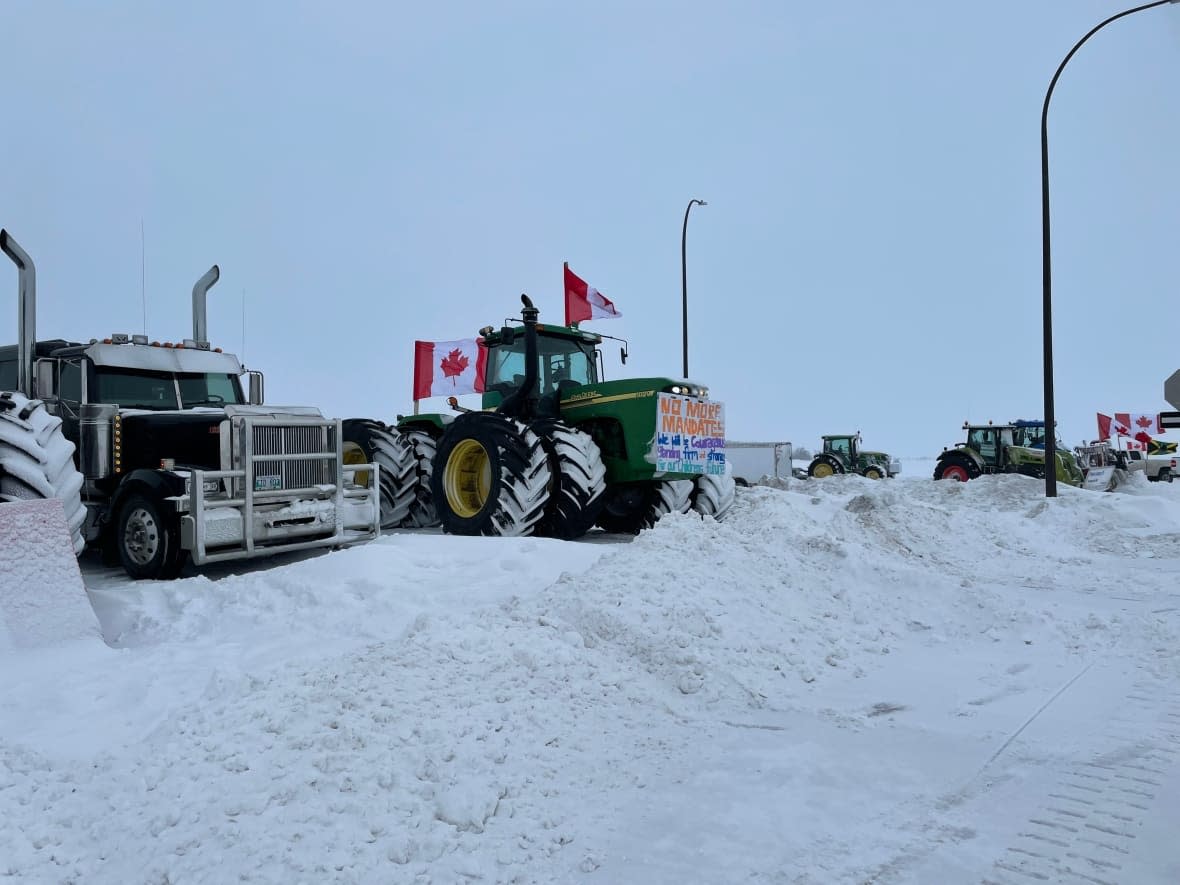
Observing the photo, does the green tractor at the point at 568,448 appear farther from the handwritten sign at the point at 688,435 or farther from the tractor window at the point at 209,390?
the tractor window at the point at 209,390

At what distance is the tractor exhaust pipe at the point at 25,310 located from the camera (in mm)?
7818

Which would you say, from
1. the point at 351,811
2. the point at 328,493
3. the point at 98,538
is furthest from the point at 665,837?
the point at 98,538

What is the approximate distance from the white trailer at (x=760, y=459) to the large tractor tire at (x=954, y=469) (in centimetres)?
646

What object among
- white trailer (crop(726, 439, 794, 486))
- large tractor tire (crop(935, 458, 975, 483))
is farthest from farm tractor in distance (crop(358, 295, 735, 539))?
white trailer (crop(726, 439, 794, 486))

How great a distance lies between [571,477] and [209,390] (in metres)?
4.18

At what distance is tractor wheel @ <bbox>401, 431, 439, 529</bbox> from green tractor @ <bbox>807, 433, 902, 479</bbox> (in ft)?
64.6

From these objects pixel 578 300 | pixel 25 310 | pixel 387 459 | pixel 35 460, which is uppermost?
pixel 578 300

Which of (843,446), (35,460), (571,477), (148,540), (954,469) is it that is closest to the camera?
(35,460)

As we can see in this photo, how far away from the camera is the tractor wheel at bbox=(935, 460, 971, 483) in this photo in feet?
78.7

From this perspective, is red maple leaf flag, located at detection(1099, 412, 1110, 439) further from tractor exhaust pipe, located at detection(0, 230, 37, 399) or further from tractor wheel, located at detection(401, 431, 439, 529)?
tractor exhaust pipe, located at detection(0, 230, 37, 399)

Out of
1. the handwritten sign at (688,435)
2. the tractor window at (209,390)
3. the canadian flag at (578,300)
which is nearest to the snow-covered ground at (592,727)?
the handwritten sign at (688,435)

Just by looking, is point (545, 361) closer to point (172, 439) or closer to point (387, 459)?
point (387, 459)

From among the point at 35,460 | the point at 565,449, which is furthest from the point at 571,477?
the point at 35,460

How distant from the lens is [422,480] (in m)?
12.1
